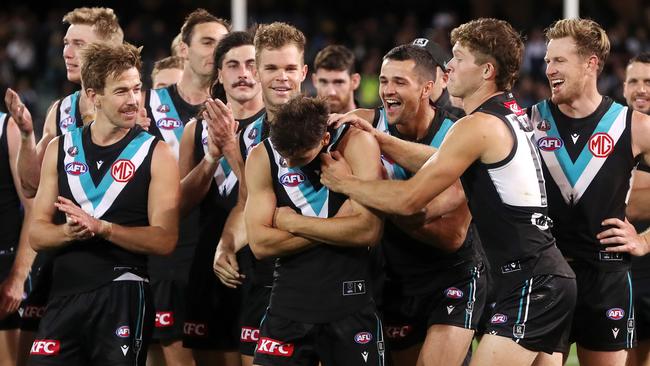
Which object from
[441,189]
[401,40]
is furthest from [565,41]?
[401,40]

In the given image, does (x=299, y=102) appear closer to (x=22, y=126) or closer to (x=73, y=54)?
(x=22, y=126)

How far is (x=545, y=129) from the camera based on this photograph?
7.09 meters

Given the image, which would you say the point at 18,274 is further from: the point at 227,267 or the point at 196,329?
the point at 227,267

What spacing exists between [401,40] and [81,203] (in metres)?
15.4

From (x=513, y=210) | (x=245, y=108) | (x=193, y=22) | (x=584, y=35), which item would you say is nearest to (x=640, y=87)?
(x=584, y=35)

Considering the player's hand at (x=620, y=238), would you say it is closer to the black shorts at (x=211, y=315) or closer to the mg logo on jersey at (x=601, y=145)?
the mg logo on jersey at (x=601, y=145)

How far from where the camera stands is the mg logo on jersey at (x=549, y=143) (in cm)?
702

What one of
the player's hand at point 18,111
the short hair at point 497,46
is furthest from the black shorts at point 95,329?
the short hair at point 497,46

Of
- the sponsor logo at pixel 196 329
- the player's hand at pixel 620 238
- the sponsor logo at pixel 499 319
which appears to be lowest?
the sponsor logo at pixel 196 329

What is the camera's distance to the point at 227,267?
6.89 meters

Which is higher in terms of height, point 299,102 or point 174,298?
point 299,102

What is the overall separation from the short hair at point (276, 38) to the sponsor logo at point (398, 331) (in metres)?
2.00

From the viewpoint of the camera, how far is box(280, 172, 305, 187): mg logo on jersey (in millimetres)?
6145

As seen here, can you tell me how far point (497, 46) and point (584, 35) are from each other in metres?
0.92
